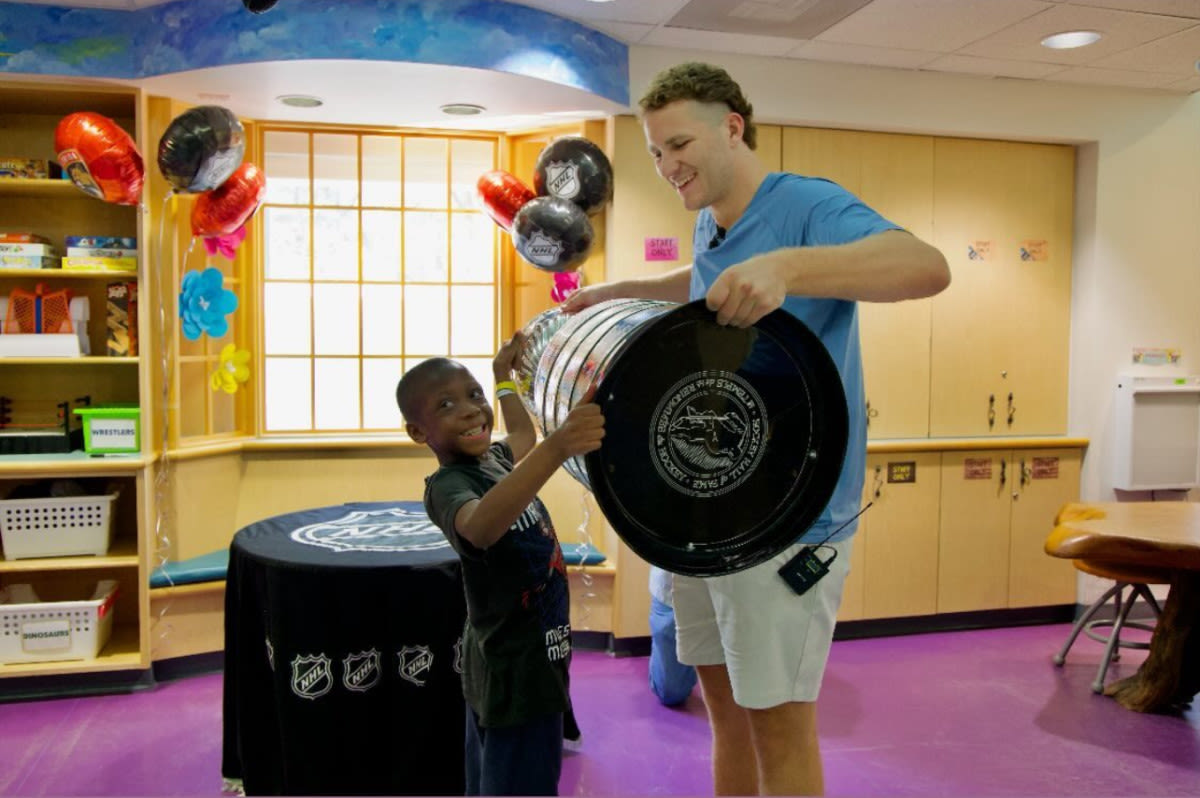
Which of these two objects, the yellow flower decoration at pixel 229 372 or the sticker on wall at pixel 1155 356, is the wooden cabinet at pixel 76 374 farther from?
the sticker on wall at pixel 1155 356

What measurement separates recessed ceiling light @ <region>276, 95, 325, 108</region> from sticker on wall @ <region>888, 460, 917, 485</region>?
293 cm

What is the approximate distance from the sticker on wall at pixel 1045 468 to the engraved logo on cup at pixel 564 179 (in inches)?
103

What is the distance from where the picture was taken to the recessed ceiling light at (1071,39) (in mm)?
3650

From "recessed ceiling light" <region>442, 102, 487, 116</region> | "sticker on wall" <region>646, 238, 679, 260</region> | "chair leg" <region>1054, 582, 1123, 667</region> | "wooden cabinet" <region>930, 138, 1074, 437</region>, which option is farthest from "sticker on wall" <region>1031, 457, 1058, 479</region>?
"recessed ceiling light" <region>442, 102, 487, 116</region>

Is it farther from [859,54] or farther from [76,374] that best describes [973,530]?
[76,374]

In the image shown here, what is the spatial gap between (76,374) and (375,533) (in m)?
2.01

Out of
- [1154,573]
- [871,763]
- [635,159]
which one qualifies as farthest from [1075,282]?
[871,763]

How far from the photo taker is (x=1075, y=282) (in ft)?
15.0

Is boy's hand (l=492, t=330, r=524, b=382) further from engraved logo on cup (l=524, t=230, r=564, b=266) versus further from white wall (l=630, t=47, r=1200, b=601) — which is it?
white wall (l=630, t=47, r=1200, b=601)

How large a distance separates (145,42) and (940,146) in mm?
3353

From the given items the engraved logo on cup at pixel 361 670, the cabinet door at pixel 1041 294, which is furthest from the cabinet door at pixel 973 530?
the engraved logo on cup at pixel 361 670

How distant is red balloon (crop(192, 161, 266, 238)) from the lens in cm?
351

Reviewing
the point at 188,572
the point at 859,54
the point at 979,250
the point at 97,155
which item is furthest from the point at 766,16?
the point at 188,572

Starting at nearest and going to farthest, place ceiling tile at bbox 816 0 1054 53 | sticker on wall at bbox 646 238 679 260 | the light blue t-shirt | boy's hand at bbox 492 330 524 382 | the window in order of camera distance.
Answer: the light blue t-shirt → boy's hand at bbox 492 330 524 382 → ceiling tile at bbox 816 0 1054 53 → sticker on wall at bbox 646 238 679 260 → the window
